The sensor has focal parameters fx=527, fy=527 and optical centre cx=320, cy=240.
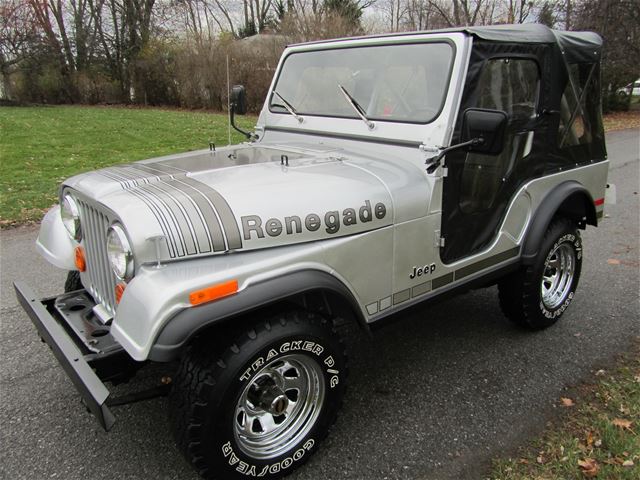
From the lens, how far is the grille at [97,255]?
2489 mm

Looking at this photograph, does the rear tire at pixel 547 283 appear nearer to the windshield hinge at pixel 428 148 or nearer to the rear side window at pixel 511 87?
the rear side window at pixel 511 87

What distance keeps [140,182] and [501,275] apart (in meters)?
2.29

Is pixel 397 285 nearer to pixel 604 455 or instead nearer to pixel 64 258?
pixel 604 455

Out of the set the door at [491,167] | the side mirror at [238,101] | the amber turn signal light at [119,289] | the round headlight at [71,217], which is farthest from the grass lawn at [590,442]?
the side mirror at [238,101]

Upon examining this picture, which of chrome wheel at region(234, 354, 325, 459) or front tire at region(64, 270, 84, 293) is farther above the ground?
front tire at region(64, 270, 84, 293)

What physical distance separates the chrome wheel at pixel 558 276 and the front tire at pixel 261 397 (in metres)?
2.11

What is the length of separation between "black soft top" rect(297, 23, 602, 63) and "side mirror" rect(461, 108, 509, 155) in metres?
0.68

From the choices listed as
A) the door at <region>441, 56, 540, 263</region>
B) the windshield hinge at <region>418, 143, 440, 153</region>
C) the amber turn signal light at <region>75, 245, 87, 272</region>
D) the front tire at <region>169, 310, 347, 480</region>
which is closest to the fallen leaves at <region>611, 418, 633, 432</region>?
the door at <region>441, 56, 540, 263</region>

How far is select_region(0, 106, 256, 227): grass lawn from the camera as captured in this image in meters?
7.59

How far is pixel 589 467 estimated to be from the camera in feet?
8.39

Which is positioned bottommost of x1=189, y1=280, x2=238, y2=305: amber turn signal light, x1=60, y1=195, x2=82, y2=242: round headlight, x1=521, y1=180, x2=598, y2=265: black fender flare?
x1=521, y1=180, x2=598, y2=265: black fender flare

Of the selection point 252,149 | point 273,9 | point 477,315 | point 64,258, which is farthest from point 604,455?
point 273,9

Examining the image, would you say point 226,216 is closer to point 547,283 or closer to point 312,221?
point 312,221

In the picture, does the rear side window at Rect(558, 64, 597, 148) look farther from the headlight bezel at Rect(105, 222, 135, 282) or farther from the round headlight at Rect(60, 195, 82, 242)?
the round headlight at Rect(60, 195, 82, 242)
